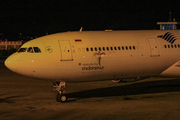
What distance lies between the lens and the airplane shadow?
20984mm

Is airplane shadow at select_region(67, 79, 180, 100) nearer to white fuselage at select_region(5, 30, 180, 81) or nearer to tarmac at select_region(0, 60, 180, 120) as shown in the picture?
tarmac at select_region(0, 60, 180, 120)

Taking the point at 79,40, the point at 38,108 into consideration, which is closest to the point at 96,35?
the point at 79,40

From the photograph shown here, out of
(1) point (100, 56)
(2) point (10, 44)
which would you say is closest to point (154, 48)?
(1) point (100, 56)

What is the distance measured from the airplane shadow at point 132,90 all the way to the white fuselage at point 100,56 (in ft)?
4.86

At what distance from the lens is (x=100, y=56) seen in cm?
1917

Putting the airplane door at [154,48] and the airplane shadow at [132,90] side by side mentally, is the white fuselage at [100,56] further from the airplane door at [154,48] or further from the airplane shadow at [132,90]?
the airplane shadow at [132,90]

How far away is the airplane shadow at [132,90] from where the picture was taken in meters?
21.0

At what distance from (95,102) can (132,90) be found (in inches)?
205

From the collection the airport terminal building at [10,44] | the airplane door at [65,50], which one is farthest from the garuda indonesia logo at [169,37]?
the airport terminal building at [10,44]

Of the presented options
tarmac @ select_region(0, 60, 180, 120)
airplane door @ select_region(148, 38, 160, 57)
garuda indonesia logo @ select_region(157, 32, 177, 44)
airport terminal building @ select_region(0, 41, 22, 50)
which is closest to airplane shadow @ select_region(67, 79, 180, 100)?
tarmac @ select_region(0, 60, 180, 120)

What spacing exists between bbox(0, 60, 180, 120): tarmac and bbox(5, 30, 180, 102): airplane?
4.33 feet

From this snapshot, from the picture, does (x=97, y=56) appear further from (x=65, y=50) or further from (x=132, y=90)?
(x=132, y=90)

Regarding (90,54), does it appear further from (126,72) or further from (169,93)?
(169,93)

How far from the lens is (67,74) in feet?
60.3
